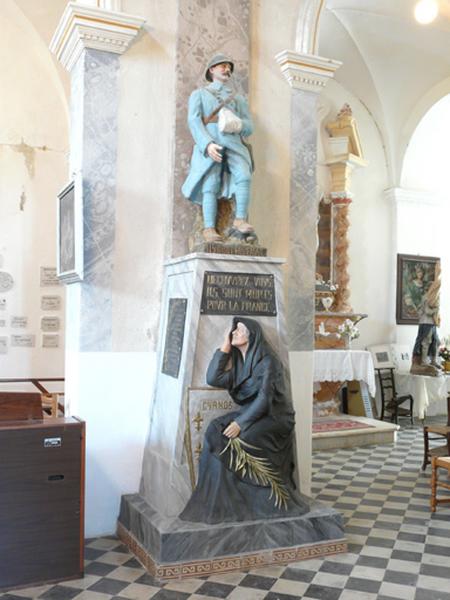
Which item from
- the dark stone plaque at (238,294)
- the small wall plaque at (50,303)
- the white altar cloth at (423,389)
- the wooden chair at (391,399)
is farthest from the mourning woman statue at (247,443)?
the white altar cloth at (423,389)

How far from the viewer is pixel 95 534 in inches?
190

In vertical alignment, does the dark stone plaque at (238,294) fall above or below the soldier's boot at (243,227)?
below

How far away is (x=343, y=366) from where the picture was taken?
9.05 meters

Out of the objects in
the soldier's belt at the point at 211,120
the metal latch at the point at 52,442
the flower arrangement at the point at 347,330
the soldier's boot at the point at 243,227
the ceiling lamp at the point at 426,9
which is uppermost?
the ceiling lamp at the point at 426,9

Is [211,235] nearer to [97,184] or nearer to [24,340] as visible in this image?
[97,184]

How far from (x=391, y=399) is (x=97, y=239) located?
6987 millimetres

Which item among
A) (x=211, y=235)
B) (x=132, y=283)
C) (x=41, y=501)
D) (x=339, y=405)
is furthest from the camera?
(x=339, y=405)

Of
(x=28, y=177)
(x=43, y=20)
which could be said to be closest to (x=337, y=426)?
(x=28, y=177)

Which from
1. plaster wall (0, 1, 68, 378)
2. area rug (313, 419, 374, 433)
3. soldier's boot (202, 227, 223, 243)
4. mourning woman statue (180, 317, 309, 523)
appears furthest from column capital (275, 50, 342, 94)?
area rug (313, 419, 374, 433)

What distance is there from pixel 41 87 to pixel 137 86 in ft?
14.1

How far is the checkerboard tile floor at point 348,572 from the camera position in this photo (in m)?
3.85

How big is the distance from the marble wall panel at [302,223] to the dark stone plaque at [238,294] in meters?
0.86

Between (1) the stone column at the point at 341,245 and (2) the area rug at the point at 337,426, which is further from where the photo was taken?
(1) the stone column at the point at 341,245

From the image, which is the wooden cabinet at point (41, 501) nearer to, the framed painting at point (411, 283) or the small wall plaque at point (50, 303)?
the small wall plaque at point (50, 303)
